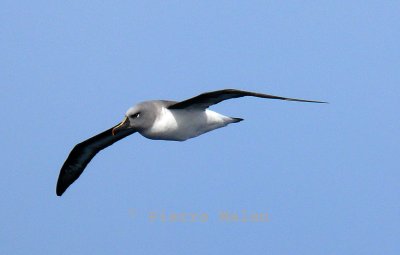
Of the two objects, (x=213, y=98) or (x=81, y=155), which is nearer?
(x=213, y=98)

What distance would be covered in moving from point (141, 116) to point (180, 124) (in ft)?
2.61

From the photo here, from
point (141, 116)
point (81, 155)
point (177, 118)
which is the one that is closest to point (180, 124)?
A: point (177, 118)

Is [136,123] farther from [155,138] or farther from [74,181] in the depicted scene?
[74,181]

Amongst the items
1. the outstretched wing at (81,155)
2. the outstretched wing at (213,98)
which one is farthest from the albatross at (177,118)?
the outstretched wing at (81,155)

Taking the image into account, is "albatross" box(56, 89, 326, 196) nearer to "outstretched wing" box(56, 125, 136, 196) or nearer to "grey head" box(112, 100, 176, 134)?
"grey head" box(112, 100, 176, 134)

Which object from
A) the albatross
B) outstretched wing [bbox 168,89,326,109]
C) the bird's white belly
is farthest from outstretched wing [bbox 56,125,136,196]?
outstretched wing [bbox 168,89,326,109]

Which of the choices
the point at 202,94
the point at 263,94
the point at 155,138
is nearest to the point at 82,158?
the point at 155,138

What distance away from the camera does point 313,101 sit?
38.6 ft

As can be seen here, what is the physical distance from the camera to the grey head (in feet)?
42.0

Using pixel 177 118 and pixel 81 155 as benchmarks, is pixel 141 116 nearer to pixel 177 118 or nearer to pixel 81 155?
pixel 177 118

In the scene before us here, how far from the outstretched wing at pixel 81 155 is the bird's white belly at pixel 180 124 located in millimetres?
2317

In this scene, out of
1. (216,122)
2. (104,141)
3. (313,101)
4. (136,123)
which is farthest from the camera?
(104,141)

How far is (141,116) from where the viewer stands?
42.1 feet

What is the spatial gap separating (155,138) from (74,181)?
3823 mm
